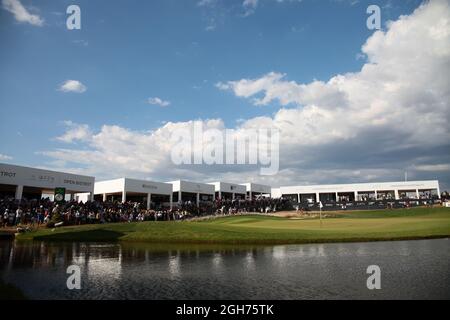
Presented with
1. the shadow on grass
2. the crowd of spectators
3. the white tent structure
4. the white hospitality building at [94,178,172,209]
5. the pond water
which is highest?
the white tent structure

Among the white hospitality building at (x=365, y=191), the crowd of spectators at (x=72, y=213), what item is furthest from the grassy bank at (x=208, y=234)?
the white hospitality building at (x=365, y=191)

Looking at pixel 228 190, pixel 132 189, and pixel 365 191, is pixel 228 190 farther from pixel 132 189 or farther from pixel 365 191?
pixel 365 191

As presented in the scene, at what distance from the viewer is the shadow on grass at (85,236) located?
30.1m

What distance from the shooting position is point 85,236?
102 ft

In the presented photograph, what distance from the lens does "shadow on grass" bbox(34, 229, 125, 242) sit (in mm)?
30094

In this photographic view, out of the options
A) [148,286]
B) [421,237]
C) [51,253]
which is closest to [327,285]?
[148,286]

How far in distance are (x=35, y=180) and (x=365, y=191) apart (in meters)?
94.3

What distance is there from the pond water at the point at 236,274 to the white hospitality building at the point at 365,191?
90866mm

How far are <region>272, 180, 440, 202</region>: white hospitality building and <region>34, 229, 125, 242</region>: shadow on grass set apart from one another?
8673 cm

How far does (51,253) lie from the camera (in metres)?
21.2

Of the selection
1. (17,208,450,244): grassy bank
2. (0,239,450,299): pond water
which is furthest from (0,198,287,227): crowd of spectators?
(0,239,450,299): pond water

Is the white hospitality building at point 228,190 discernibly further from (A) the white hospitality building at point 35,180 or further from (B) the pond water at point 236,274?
(B) the pond water at point 236,274

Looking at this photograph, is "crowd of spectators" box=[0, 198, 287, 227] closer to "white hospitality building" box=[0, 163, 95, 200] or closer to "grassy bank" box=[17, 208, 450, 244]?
"grassy bank" box=[17, 208, 450, 244]
